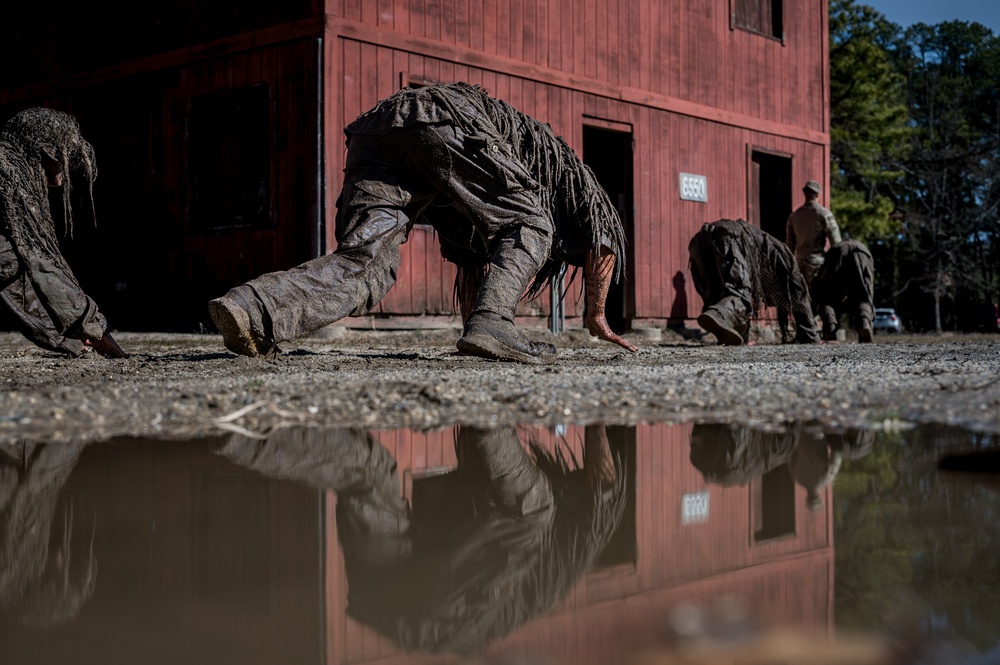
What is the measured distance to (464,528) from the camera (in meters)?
1.50

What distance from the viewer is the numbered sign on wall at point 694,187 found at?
1209 centimetres

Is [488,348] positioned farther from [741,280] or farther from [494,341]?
[741,280]

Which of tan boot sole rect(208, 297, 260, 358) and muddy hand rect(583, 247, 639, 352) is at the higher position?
muddy hand rect(583, 247, 639, 352)

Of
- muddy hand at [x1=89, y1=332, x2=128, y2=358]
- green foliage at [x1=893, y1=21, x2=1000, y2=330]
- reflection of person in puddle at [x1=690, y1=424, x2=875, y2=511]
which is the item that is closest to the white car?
green foliage at [x1=893, y1=21, x2=1000, y2=330]

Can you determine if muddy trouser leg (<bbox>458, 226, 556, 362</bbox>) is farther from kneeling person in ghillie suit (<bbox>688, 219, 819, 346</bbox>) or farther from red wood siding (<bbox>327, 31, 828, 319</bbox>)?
red wood siding (<bbox>327, 31, 828, 319</bbox>)

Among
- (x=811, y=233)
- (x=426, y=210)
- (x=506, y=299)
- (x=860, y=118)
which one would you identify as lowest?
(x=506, y=299)

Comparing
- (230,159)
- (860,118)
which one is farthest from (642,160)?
(860,118)

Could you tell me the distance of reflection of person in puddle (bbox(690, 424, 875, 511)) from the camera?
184cm

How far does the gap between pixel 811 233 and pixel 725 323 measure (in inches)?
137

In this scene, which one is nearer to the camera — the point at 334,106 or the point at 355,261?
the point at 355,261

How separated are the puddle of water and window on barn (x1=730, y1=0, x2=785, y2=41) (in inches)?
461

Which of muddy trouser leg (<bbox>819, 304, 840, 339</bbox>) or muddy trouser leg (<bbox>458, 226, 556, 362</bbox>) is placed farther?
muddy trouser leg (<bbox>819, 304, 840, 339</bbox>)

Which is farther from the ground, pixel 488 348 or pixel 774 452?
pixel 488 348

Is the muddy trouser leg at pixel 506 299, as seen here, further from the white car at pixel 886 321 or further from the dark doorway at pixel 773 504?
the white car at pixel 886 321
